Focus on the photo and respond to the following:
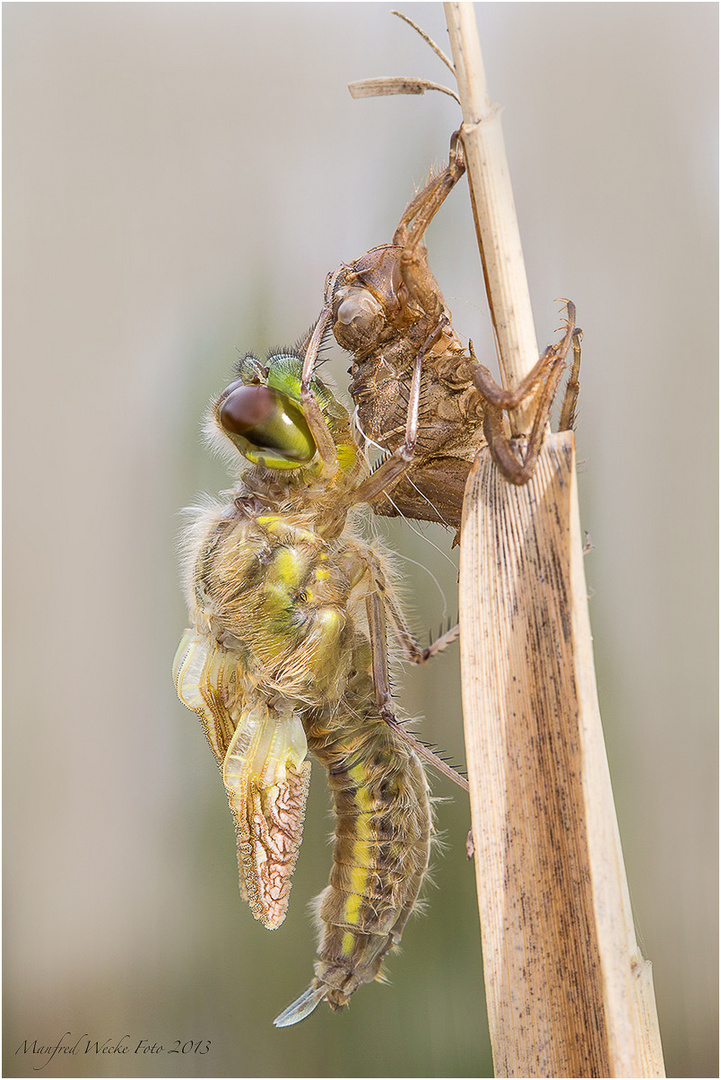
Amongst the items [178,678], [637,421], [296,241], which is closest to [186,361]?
[296,241]

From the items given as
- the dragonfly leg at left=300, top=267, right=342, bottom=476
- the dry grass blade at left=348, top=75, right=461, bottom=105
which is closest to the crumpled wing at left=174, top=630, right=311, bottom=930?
the dragonfly leg at left=300, top=267, right=342, bottom=476

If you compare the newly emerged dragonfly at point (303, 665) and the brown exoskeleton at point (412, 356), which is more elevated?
the brown exoskeleton at point (412, 356)

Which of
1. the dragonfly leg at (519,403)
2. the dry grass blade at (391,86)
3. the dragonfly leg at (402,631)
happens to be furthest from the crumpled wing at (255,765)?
the dry grass blade at (391,86)

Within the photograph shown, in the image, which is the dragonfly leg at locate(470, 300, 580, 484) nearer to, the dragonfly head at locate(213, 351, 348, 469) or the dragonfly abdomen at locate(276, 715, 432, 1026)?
the dragonfly head at locate(213, 351, 348, 469)

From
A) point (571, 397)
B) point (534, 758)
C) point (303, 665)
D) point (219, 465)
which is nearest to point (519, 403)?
point (571, 397)

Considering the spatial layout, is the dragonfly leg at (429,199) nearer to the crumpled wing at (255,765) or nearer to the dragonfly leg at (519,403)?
the dragonfly leg at (519,403)

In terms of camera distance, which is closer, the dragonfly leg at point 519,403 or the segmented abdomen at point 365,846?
the dragonfly leg at point 519,403
